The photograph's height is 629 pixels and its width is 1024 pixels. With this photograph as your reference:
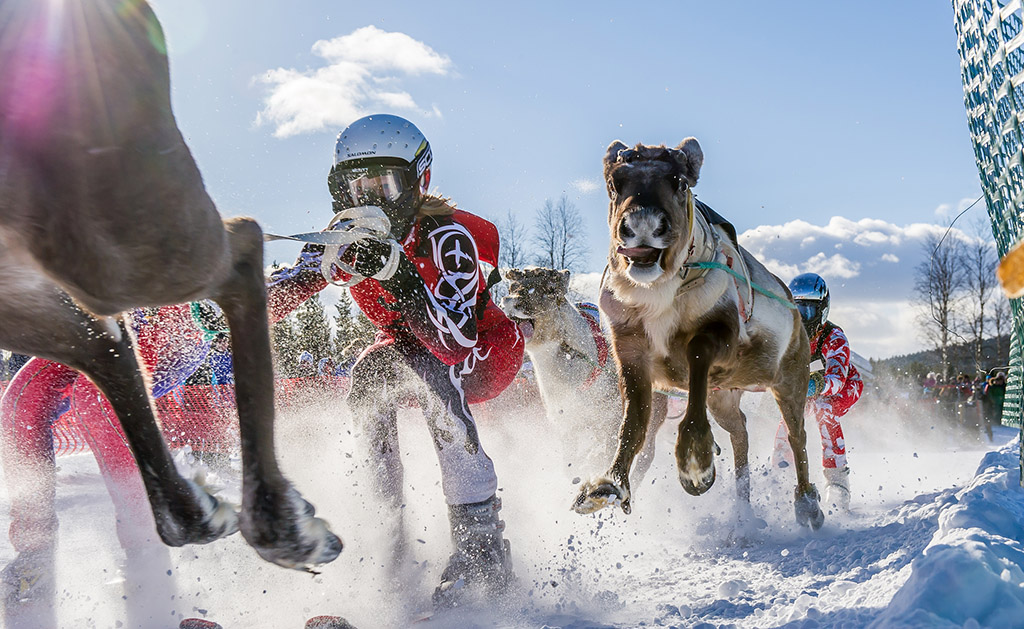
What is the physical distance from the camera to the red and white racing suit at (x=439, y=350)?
3570 millimetres

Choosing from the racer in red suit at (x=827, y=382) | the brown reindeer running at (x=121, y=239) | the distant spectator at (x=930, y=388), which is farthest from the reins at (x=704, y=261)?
the distant spectator at (x=930, y=388)

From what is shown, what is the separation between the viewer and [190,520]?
2.15m

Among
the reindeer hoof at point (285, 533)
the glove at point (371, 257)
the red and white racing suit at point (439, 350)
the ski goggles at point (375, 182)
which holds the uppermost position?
the ski goggles at point (375, 182)

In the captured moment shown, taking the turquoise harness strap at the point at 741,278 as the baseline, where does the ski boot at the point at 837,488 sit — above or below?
below

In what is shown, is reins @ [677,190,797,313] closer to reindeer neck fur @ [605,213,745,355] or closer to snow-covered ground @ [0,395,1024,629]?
reindeer neck fur @ [605,213,745,355]

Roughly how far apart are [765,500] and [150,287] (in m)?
5.08

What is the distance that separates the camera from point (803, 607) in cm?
271

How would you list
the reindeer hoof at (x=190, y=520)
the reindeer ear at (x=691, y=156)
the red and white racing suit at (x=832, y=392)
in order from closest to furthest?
the reindeer hoof at (x=190, y=520) → the reindeer ear at (x=691, y=156) → the red and white racing suit at (x=832, y=392)

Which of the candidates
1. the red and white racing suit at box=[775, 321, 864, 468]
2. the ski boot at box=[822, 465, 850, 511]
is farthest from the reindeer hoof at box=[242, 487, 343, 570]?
the red and white racing suit at box=[775, 321, 864, 468]

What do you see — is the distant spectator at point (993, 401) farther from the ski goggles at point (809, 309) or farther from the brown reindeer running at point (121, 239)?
the brown reindeer running at point (121, 239)

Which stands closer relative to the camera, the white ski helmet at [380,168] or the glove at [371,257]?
the glove at [371,257]

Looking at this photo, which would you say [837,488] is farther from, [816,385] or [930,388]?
[930,388]

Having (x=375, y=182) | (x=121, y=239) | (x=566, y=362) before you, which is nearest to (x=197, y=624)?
(x=121, y=239)

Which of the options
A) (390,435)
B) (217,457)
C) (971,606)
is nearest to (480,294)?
(390,435)
